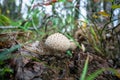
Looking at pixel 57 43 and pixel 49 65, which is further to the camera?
pixel 57 43

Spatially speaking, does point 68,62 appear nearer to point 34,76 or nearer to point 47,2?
point 34,76

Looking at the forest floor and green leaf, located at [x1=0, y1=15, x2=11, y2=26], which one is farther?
green leaf, located at [x1=0, y1=15, x2=11, y2=26]

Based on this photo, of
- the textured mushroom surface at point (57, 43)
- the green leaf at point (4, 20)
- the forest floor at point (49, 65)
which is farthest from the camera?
the green leaf at point (4, 20)

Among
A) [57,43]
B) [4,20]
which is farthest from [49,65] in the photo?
[4,20]

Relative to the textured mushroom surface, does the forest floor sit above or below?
below

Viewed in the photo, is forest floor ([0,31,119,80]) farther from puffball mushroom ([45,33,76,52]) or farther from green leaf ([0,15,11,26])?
green leaf ([0,15,11,26])

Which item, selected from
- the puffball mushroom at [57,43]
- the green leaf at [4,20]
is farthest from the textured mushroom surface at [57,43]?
the green leaf at [4,20]

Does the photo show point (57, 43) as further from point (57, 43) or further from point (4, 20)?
point (4, 20)

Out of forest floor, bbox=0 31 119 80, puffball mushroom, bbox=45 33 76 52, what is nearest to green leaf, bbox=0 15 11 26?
forest floor, bbox=0 31 119 80

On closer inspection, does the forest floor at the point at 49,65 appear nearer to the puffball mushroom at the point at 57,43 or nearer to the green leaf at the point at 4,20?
the puffball mushroom at the point at 57,43

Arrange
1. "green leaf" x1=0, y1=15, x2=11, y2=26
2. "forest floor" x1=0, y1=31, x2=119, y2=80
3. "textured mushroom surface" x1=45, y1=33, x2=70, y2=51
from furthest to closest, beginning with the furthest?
"green leaf" x1=0, y1=15, x2=11, y2=26 < "textured mushroom surface" x1=45, y1=33, x2=70, y2=51 < "forest floor" x1=0, y1=31, x2=119, y2=80

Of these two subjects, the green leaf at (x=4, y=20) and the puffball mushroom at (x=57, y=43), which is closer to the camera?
the puffball mushroom at (x=57, y=43)
